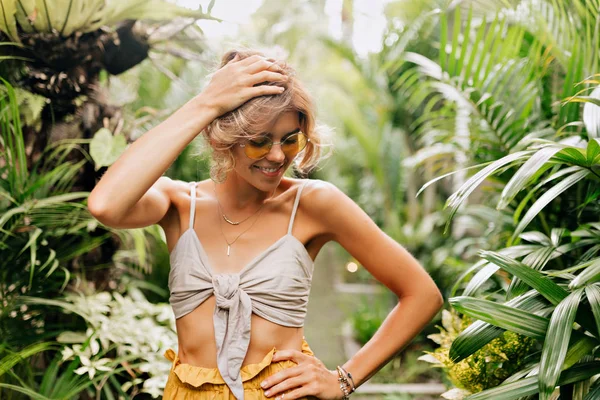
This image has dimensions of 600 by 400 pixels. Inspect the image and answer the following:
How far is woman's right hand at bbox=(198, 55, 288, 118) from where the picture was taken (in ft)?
5.26

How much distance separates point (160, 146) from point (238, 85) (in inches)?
10.7

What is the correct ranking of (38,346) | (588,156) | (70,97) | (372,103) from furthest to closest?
(372,103) → (70,97) → (38,346) → (588,156)

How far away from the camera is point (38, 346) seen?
6.95 ft

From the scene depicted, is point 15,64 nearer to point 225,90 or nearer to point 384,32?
point 225,90

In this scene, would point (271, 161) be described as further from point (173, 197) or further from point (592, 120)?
point (592, 120)

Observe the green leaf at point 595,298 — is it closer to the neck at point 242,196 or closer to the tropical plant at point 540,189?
the tropical plant at point 540,189

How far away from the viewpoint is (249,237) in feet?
5.77

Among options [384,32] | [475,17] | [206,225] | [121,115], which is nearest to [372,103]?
[384,32]

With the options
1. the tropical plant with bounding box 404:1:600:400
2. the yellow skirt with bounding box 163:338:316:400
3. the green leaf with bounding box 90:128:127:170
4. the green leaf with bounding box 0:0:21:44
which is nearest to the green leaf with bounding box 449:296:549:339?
the tropical plant with bounding box 404:1:600:400

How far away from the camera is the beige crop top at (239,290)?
1628 millimetres

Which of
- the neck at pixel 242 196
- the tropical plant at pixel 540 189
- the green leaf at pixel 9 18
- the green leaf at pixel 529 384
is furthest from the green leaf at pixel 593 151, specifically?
the green leaf at pixel 9 18

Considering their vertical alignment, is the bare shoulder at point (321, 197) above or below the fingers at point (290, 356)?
above

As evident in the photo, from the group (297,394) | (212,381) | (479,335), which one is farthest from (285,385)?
(479,335)

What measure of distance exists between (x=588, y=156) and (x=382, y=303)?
14.1 ft
